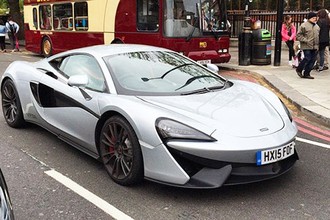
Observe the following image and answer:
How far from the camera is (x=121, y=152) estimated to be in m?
4.01

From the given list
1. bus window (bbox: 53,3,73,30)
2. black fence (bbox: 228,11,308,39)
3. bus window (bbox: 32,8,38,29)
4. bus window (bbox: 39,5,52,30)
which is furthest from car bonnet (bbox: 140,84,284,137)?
bus window (bbox: 32,8,38,29)

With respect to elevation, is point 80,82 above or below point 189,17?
below

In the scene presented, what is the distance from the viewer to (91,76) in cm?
470

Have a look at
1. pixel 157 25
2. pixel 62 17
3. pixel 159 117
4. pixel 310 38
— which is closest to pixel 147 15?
pixel 157 25

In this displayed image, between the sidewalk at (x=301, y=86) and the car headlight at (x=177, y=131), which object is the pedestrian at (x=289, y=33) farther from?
the car headlight at (x=177, y=131)

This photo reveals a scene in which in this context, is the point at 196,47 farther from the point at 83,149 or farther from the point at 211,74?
the point at 83,149

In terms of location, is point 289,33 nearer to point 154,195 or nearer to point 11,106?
point 11,106

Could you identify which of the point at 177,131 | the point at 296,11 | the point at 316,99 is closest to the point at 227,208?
the point at 177,131

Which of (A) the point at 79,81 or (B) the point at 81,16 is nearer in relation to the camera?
(A) the point at 79,81

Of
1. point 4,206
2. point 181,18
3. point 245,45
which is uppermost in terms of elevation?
point 181,18

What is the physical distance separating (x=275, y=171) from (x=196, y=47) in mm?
8021

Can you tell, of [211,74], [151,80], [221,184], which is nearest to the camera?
[221,184]

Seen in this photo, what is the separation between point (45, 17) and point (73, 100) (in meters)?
13.2

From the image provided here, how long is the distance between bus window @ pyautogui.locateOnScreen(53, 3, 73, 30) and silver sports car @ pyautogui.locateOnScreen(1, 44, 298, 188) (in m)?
10.1
